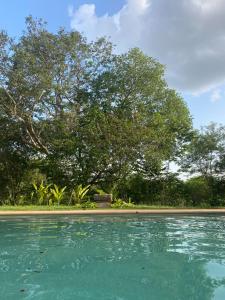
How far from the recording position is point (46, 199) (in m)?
18.3

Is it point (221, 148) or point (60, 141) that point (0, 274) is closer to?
point (60, 141)

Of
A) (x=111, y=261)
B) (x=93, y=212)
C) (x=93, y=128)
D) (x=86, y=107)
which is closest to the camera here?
(x=111, y=261)

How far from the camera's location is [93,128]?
20359mm

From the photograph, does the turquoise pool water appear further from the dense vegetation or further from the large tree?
the large tree

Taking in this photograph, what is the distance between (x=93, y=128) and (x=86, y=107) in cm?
279

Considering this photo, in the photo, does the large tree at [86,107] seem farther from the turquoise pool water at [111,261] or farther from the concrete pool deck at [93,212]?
the turquoise pool water at [111,261]

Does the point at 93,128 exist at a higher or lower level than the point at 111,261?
higher

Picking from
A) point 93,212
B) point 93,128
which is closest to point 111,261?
point 93,212

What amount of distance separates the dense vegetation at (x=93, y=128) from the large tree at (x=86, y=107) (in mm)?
54

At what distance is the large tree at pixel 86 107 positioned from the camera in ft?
65.8

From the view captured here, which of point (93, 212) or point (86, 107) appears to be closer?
point (93, 212)

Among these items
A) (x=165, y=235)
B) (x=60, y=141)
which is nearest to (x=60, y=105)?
(x=60, y=141)

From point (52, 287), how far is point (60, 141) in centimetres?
1603

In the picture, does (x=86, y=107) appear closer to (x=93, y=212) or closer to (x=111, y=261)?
(x=93, y=212)
